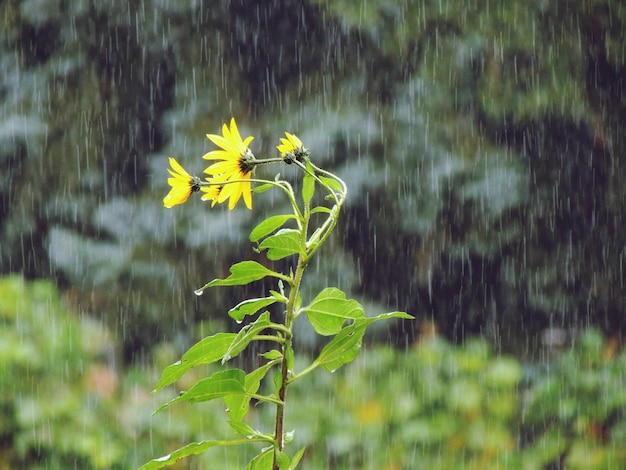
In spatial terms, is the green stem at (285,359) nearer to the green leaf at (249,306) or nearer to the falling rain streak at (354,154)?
the green leaf at (249,306)

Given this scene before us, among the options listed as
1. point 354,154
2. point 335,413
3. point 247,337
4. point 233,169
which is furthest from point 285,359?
point 354,154

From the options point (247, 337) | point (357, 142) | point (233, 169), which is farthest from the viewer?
point (357, 142)

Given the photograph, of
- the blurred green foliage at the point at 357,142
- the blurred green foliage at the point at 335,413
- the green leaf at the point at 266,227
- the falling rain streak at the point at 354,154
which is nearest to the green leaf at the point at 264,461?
the green leaf at the point at 266,227

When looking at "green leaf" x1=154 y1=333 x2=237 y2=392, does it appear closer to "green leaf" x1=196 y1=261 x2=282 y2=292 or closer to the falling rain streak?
"green leaf" x1=196 y1=261 x2=282 y2=292

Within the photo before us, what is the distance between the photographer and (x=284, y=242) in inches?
18.0

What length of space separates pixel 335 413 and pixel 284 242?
1322mm

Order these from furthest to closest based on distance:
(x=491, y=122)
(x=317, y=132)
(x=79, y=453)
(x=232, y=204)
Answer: (x=491, y=122), (x=317, y=132), (x=79, y=453), (x=232, y=204)

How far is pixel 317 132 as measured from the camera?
2.54m

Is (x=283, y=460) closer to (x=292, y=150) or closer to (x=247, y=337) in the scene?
A: (x=247, y=337)

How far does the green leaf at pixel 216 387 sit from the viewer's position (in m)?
0.44

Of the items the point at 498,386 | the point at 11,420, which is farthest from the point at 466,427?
the point at 11,420

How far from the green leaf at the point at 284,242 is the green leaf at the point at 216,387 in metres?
0.07

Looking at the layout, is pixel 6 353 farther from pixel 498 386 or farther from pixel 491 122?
pixel 491 122

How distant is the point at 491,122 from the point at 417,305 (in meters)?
0.65
